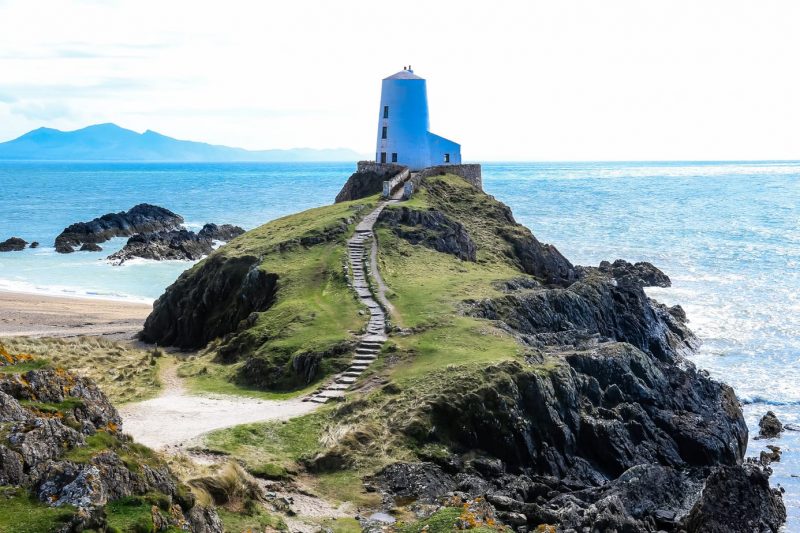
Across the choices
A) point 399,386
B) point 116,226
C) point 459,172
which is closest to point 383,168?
point 459,172

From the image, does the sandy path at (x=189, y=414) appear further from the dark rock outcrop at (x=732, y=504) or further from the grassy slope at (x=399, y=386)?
the dark rock outcrop at (x=732, y=504)

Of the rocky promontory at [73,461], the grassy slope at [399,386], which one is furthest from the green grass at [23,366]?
the grassy slope at [399,386]

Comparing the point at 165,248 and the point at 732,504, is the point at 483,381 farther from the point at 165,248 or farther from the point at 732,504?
the point at 165,248

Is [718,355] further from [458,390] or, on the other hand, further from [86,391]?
[86,391]

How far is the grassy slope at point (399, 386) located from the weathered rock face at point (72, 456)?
635cm

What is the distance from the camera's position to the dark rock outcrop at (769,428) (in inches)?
1398

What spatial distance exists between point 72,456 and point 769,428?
28.9 m

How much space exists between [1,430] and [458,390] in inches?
589

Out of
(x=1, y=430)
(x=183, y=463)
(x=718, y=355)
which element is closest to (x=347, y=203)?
(x=718, y=355)

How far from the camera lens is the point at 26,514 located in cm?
1362

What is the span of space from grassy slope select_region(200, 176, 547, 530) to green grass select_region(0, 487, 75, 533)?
918cm

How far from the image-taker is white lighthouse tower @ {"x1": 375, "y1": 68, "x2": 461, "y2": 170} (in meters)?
66.2

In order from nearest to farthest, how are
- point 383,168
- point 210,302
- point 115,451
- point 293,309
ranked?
→ point 115,451 → point 293,309 → point 210,302 → point 383,168

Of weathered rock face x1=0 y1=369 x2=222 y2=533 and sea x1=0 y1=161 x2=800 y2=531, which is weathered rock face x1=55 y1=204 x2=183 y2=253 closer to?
sea x1=0 y1=161 x2=800 y2=531
